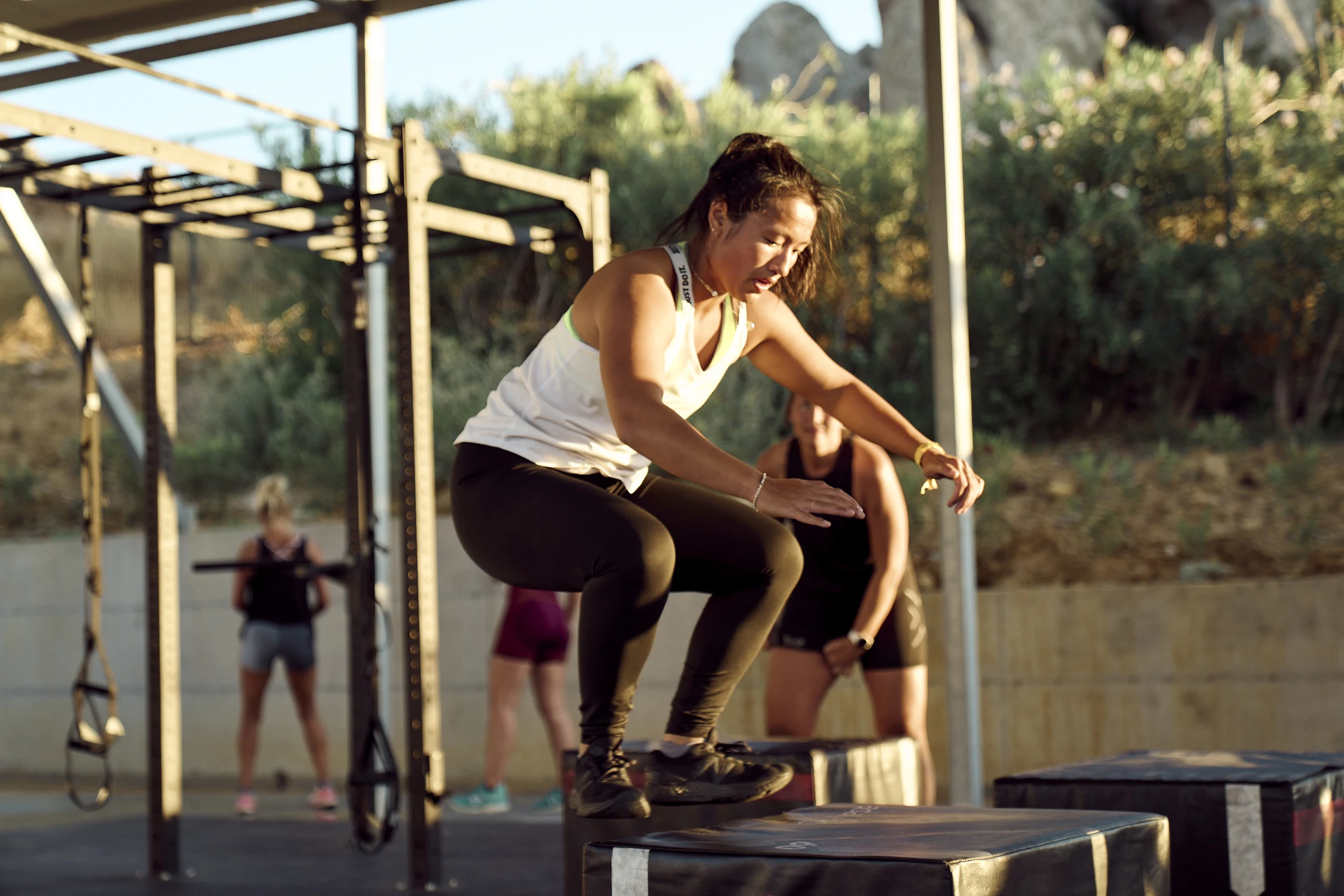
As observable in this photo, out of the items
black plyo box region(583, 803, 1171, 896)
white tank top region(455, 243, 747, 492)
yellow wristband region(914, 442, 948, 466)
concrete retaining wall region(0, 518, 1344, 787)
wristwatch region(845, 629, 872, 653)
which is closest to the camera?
black plyo box region(583, 803, 1171, 896)

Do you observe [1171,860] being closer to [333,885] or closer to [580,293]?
[580,293]

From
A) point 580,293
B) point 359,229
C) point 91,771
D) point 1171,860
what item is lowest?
point 91,771

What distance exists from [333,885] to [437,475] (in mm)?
4954

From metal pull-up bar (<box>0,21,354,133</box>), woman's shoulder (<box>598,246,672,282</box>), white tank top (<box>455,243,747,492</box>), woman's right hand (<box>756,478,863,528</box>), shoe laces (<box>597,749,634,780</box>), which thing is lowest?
shoe laces (<box>597,749,634,780</box>)

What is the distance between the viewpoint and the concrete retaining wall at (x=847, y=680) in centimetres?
692

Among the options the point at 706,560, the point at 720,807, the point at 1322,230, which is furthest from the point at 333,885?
the point at 1322,230

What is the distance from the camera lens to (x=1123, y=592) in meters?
7.23

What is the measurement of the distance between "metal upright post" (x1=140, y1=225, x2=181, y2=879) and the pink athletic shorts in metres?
1.66

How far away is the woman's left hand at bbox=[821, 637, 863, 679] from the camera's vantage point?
5035mm

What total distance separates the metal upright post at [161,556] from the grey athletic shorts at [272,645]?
1572 millimetres

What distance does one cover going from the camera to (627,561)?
2977 millimetres

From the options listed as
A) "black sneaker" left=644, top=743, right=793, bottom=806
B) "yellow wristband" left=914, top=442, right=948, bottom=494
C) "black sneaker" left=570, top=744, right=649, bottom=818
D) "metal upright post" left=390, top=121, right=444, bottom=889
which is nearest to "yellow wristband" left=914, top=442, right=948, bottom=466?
"yellow wristband" left=914, top=442, right=948, bottom=494

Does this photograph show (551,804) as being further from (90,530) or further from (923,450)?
(923,450)

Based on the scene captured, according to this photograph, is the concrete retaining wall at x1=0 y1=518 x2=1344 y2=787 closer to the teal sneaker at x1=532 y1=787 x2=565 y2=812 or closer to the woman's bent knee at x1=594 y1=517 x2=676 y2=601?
the teal sneaker at x1=532 y1=787 x2=565 y2=812
